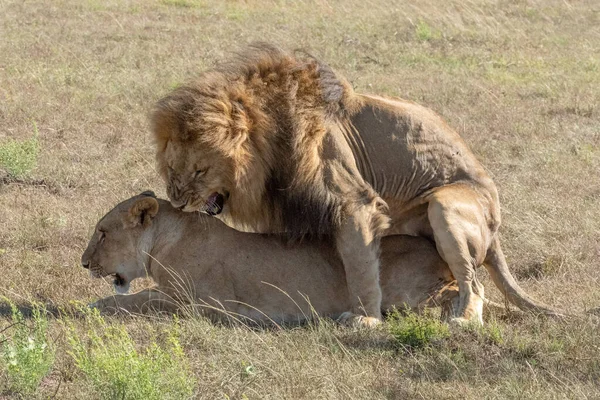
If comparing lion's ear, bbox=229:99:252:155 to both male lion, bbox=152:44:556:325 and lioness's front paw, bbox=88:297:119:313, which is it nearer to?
male lion, bbox=152:44:556:325

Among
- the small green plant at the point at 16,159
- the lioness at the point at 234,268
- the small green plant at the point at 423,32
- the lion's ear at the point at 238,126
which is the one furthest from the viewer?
the small green plant at the point at 423,32

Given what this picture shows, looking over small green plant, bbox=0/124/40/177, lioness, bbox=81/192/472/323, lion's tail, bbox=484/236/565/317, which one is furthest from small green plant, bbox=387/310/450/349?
small green plant, bbox=0/124/40/177

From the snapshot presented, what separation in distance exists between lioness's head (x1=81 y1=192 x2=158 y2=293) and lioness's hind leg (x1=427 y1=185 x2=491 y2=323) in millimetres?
1500

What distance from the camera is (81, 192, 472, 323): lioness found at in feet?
18.0

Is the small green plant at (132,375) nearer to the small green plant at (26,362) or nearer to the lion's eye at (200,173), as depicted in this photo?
the small green plant at (26,362)

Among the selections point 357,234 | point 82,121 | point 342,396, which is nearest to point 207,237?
point 357,234

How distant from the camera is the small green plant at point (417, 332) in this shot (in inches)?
192

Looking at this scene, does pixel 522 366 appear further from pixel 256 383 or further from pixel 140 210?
pixel 140 210

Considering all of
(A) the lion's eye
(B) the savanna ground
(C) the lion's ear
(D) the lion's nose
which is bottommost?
(B) the savanna ground

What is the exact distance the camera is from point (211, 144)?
16.7 ft

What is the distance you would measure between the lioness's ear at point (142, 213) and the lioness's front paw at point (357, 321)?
116 cm

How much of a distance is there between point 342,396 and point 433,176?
176 cm

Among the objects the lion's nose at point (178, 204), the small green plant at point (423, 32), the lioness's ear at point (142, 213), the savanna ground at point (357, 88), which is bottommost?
the small green plant at point (423, 32)

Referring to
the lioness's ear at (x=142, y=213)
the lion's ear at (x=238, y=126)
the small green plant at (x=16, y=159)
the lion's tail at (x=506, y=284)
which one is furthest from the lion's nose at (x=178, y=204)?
the small green plant at (x=16, y=159)
